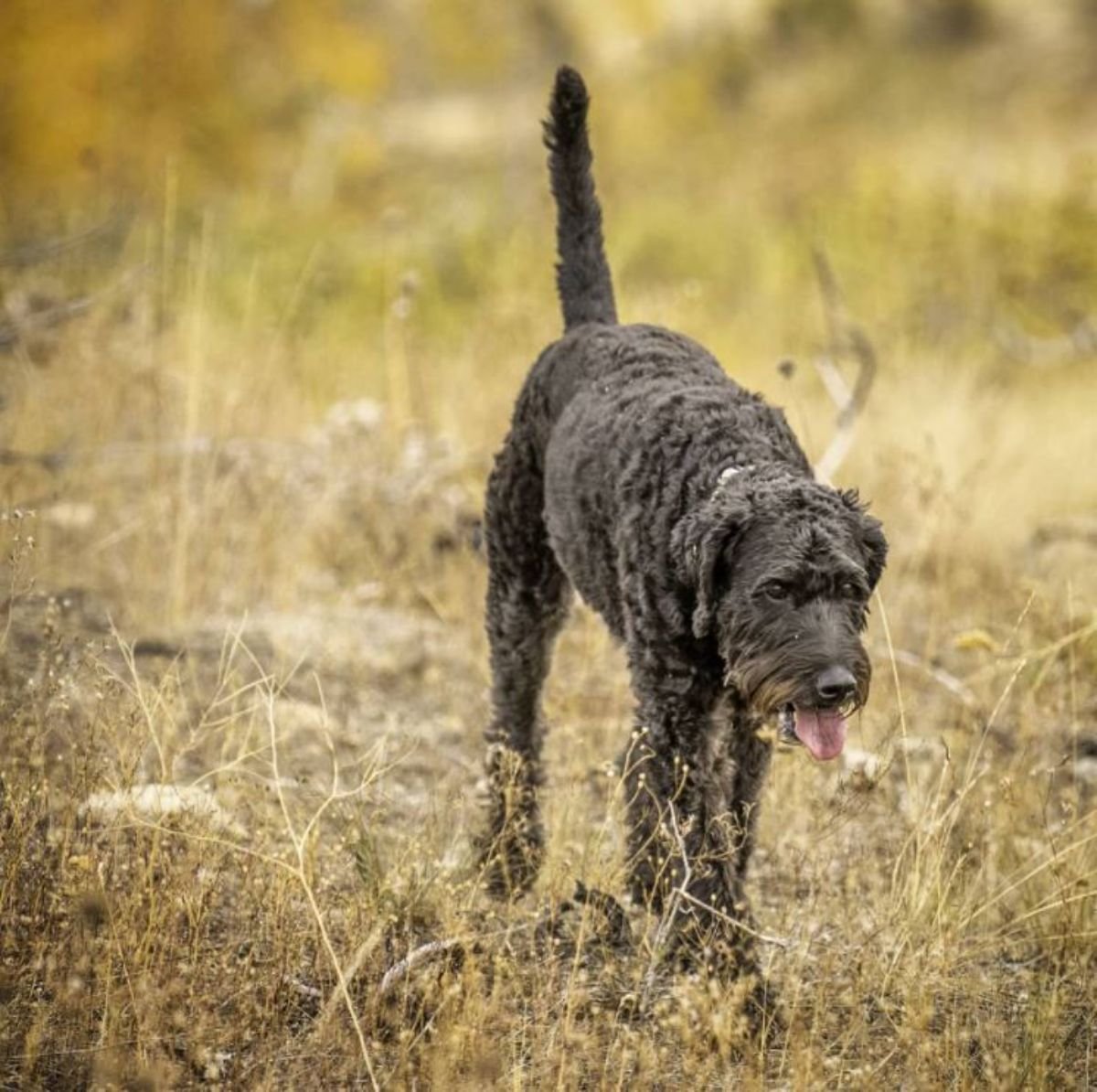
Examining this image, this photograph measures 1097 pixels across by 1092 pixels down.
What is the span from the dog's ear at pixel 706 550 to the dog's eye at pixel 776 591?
0.13 metres

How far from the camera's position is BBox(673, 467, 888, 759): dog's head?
10.1 feet

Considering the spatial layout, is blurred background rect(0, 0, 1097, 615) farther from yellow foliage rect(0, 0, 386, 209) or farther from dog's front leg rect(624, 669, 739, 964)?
dog's front leg rect(624, 669, 739, 964)

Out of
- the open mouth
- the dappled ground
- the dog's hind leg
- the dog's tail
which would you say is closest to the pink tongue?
the open mouth

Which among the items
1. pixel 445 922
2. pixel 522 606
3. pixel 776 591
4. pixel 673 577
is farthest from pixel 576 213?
pixel 445 922

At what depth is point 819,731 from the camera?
311cm

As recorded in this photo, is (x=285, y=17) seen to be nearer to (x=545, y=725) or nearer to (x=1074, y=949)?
(x=545, y=725)

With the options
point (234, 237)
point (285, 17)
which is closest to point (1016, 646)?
point (234, 237)

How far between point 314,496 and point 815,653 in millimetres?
3904

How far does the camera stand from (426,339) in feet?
32.5

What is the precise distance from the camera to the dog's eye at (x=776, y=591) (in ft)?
10.4

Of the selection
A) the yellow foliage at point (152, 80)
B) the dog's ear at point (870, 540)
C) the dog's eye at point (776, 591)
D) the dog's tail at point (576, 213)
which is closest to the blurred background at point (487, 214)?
the yellow foliage at point (152, 80)

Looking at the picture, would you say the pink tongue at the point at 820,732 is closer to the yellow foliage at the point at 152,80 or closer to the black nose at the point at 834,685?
the black nose at the point at 834,685

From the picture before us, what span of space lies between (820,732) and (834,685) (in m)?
0.14

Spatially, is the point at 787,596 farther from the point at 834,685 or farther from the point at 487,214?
the point at 487,214
